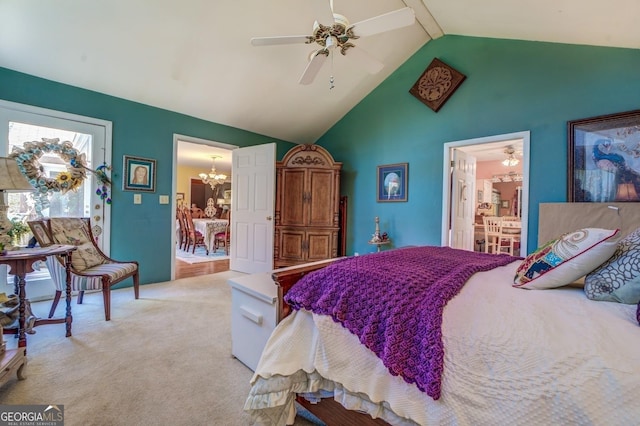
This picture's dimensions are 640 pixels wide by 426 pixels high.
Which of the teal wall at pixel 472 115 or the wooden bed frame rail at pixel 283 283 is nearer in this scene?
the wooden bed frame rail at pixel 283 283

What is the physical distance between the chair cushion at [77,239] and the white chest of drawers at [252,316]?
74.8 inches

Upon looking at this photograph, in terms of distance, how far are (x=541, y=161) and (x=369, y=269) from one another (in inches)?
111

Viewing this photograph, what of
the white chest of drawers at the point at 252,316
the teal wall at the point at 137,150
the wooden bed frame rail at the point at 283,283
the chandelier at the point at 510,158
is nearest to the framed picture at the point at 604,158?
the chandelier at the point at 510,158

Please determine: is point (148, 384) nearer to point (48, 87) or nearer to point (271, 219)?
point (271, 219)

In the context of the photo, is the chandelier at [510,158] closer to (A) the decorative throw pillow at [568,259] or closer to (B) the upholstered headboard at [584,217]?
(B) the upholstered headboard at [584,217]

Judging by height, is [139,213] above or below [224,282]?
above

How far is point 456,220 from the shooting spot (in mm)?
3664

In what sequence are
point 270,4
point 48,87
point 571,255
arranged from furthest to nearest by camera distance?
1. point 48,87
2. point 270,4
3. point 571,255

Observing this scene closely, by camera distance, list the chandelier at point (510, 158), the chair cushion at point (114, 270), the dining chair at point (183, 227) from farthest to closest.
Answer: the dining chair at point (183, 227) → the chandelier at point (510, 158) → the chair cushion at point (114, 270)

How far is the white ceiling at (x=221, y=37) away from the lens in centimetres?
239

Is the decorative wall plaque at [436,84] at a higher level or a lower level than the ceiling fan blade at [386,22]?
higher

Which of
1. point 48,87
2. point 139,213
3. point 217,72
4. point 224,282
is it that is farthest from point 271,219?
point 48,87

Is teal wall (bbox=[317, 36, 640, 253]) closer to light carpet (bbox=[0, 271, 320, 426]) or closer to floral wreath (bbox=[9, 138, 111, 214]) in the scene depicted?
light carpet (bbox=[0, 271, 320, 426])

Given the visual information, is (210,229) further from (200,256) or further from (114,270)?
(114,270)
